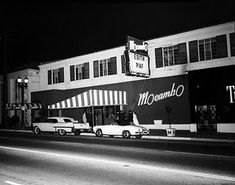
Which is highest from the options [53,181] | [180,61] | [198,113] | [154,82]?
[180,61]

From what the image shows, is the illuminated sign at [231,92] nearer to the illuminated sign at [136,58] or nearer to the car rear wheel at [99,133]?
the illuminated sign at [136,58]

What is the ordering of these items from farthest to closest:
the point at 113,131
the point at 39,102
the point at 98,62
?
the point at 39,102 → the point at 98,62 → the point at 113,131

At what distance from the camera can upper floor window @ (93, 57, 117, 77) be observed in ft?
97.1

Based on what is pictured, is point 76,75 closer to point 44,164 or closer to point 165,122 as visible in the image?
point 165,122

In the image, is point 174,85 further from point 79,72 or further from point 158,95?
point 79,72

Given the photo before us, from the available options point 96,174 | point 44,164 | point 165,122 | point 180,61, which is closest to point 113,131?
point 165,122

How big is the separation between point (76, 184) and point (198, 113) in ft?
60.3

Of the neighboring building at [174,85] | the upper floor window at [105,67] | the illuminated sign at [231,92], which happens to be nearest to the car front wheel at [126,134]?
the neighboring building at [174,85]

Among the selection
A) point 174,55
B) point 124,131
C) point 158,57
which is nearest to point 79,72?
point 158,57

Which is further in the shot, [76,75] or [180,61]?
[76,75]

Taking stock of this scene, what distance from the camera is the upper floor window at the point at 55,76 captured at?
34.7m

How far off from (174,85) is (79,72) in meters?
12.9

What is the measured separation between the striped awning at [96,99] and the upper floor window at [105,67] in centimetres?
305

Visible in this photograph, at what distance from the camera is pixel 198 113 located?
77.4 ft
